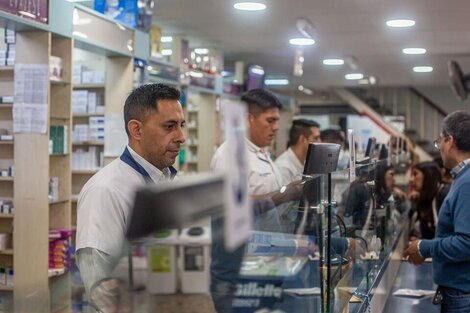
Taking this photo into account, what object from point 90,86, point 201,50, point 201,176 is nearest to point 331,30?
point 201,50

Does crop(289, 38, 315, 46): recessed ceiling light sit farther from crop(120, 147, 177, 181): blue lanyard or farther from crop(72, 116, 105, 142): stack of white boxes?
crop(120, 147, 177, 181): blue lanyard

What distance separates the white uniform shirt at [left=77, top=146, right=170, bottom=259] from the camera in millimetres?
2389

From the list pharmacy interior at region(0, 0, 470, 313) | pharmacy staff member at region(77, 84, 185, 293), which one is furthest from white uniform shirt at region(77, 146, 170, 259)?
pharmacy interior at region(0, 0, 470, 313)

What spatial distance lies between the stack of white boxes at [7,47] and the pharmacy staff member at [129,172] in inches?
133

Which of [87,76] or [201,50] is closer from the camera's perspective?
[87,76]

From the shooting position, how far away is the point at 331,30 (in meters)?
9.66

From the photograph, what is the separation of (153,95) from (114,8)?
16.3ft

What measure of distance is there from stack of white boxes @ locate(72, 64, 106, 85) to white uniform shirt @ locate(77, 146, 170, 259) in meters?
5.26

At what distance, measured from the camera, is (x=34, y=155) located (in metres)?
5.84

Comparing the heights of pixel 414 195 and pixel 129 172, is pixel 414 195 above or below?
below

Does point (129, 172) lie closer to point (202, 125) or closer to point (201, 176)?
point (201, 176)

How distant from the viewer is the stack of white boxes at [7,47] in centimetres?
590

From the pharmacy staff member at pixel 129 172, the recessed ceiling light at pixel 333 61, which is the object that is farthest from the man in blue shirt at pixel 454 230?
the recessed ceiling light at pixel 333 61

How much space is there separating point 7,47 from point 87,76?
5.93ft
